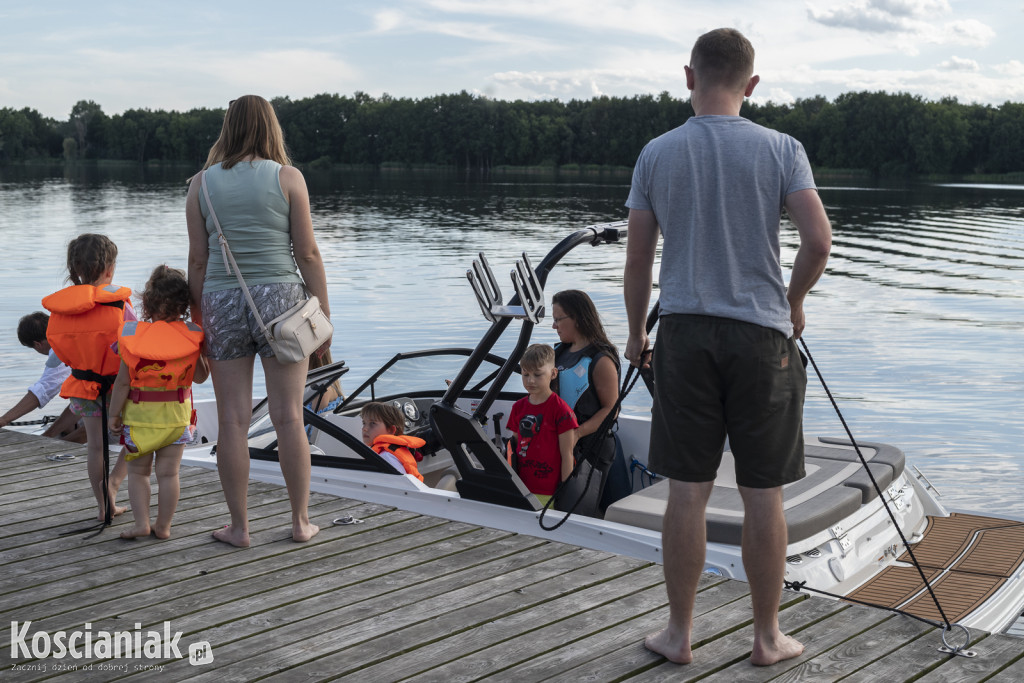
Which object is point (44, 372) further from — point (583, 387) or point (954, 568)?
point (954, 568)

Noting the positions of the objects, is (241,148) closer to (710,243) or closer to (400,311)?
(710,243)

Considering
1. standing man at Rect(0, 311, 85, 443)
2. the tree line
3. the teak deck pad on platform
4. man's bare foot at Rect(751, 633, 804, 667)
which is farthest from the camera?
the tree line

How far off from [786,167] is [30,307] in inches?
702

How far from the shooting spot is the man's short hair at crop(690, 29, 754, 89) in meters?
2.42

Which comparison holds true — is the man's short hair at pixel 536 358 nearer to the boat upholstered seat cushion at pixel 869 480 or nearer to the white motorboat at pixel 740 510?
the white motorboat at pixel 740 510

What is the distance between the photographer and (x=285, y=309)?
3314mm

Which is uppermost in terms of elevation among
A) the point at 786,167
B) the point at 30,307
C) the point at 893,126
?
the point at 893,126

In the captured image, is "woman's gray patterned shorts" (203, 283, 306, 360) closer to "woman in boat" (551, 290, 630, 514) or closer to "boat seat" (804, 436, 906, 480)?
"woman in boat" (551, 290, 630, 514)

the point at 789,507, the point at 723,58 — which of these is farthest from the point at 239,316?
the point at 789,507

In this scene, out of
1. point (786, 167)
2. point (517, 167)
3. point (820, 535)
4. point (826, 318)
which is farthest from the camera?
point (517, 167)

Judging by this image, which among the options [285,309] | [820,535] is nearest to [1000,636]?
[820,535]

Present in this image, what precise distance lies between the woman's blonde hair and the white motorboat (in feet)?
3.43

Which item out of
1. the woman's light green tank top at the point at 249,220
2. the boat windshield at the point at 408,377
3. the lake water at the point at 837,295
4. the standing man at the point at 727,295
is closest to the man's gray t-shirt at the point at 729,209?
the standing man at the point at 727,295

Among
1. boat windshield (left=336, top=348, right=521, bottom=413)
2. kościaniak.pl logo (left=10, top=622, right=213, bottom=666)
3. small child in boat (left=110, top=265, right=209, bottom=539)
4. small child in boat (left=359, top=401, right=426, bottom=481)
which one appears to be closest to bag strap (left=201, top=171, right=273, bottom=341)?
small child in boat (left=110, top=265, right=209, bottom=539)
